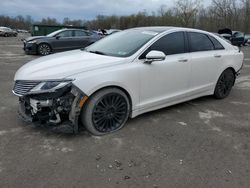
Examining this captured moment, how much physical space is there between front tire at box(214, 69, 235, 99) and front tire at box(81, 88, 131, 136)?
8.17ft

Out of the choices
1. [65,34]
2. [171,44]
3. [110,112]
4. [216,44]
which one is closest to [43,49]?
[65,34]

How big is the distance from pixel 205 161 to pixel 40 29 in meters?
22.8

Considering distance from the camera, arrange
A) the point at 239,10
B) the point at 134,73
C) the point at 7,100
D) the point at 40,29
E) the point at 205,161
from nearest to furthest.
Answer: the point at 205,161 → the point at 134,73 → the point at 7,100 → the point at 40,29 → the point at 239,10

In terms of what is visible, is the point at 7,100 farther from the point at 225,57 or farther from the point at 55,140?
the point at 225,57

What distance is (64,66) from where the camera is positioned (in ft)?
11.4

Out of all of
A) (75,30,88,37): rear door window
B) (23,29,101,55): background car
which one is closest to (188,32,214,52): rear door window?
(23,29,101,55): background car

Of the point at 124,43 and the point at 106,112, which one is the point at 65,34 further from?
the point at 106,112

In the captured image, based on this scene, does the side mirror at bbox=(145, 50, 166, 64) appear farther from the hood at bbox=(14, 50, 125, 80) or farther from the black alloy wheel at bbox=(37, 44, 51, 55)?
the black alloy wheel at bbox=(37, 44, 51, 55)

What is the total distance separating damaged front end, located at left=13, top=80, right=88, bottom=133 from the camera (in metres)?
3.18

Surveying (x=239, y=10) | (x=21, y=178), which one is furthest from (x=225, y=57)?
(x=239, y=10)

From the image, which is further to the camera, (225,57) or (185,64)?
(225,57)

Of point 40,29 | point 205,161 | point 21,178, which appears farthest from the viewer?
point 40,29

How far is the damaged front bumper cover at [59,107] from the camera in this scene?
319 cm

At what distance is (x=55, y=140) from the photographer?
11.3ft
